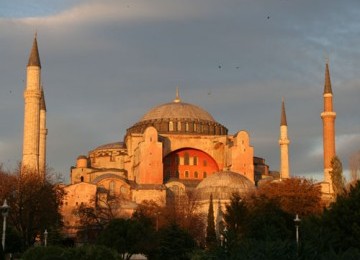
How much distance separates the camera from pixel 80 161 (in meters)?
61.6

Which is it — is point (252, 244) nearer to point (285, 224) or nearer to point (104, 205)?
point (285, 224)

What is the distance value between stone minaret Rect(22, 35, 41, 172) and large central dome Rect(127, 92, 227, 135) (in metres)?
17.5

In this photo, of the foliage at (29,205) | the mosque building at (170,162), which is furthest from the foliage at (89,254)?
the mosque building at (170,162)

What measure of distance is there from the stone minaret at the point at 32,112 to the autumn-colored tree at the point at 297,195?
13.5 meters

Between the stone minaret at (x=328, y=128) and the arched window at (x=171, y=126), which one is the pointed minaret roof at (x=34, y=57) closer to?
the arched window at (x=171, y=126)

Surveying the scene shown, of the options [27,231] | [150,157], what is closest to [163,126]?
[150,157]

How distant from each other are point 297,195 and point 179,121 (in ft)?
68.6

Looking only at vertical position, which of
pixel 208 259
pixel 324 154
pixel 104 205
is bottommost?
pixel 208 259

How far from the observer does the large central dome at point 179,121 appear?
61.2m

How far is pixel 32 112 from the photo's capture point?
4469 cm

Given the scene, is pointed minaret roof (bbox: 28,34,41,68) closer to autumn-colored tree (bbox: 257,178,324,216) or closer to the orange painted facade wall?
autumn-colored tree (bbox: 257,178,324,216)

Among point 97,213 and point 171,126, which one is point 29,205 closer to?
point 97,213

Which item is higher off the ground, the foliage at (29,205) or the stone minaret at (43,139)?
the stone minaret at (43,139)

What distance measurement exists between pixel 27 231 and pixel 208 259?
18.7 m
